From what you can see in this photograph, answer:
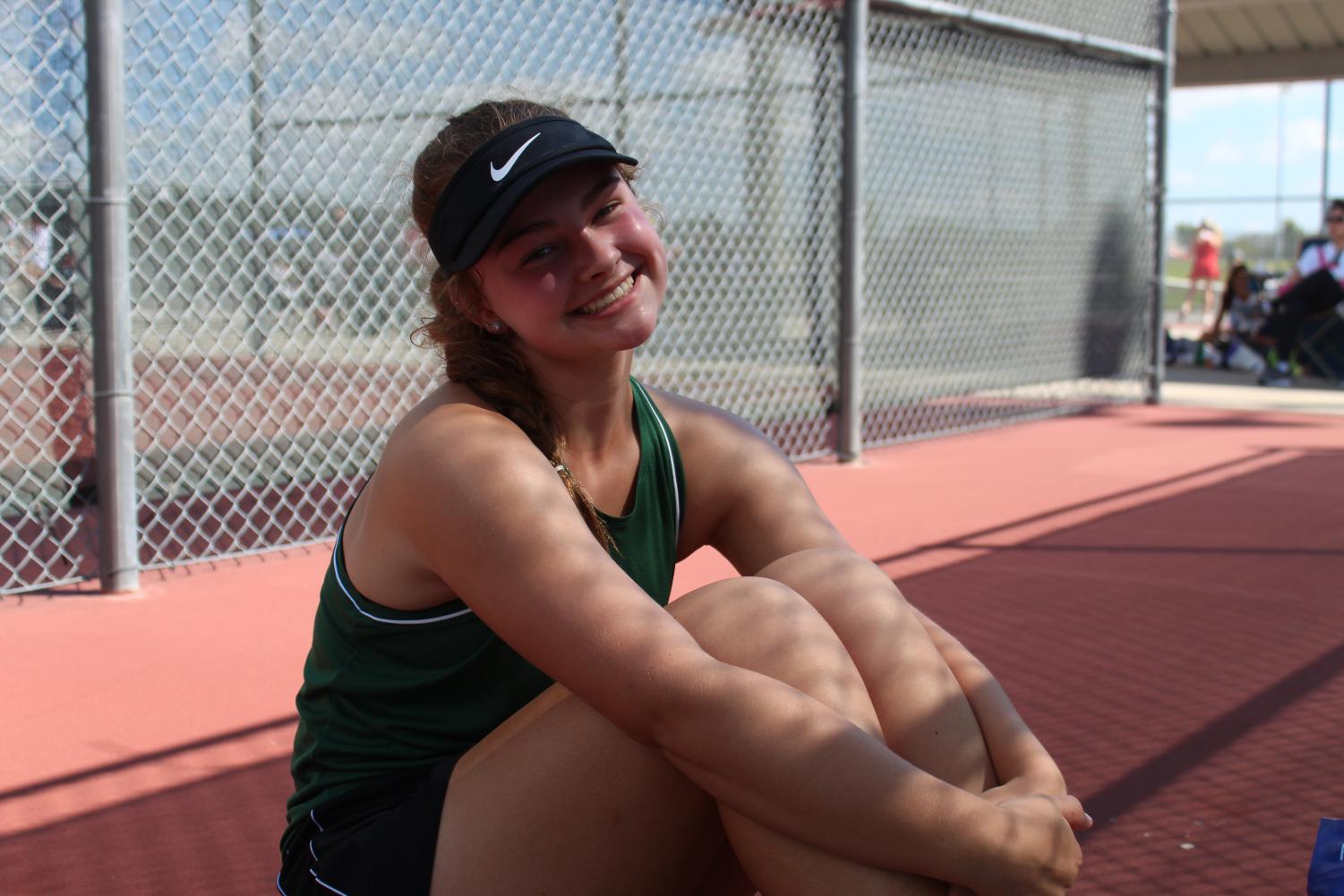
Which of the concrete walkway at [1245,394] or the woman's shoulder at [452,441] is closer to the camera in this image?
the woman's shoulder at [452,441]

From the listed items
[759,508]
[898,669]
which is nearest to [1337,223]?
[759,508]

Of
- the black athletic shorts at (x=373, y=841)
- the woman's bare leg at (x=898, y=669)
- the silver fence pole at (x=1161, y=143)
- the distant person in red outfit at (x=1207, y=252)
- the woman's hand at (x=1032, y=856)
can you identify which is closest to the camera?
the woman's hand at (x=1032, y=856)

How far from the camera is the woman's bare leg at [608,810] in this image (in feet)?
6.11

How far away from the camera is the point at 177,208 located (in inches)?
204

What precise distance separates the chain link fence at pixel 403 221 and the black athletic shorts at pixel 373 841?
2.89 ft

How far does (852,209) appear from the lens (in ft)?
24.5

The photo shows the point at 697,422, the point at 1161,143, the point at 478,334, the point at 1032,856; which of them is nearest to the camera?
the point at 1032,856

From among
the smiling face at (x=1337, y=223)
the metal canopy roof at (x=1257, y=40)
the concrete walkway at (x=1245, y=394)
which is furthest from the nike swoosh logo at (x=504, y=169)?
the metal canopy roof at (x=1257, y=40)

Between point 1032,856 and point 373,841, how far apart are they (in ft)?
2.87

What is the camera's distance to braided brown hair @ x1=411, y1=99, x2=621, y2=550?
6.97ft

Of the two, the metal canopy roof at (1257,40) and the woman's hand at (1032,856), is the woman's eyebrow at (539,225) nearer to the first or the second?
the woman's hand at (1032,856)

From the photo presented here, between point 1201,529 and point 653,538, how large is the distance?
430cm

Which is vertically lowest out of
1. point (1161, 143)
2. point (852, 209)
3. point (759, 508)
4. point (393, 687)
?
point (393, 687)

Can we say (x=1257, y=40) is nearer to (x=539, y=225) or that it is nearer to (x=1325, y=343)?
(x=1325, y=343)
